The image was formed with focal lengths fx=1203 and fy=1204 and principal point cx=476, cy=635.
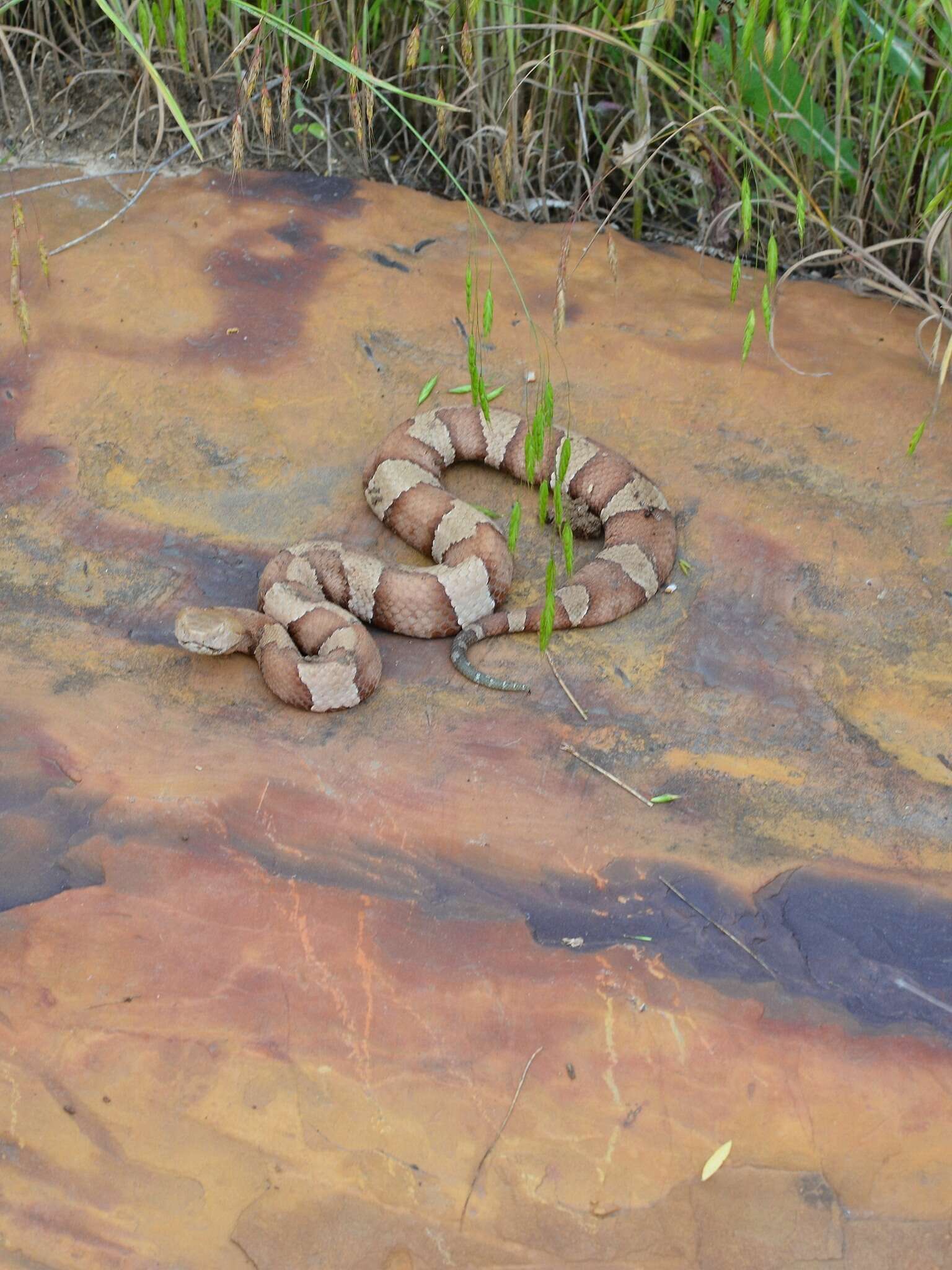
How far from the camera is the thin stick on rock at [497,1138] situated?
2.65 metres

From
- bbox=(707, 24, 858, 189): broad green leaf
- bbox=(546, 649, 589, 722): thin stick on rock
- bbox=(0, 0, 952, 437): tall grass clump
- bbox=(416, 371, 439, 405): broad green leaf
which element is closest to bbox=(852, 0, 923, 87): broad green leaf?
bbox=(0, 0, 952, 437): tall grass clump

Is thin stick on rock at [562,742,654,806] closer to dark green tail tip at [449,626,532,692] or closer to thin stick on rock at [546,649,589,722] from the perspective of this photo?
thin stick on rock at [546,649,589,722]

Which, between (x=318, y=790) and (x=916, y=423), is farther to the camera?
(x=916, y=423)

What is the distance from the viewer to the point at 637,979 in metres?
2.98

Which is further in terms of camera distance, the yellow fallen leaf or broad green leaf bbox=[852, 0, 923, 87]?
broad green leaf bbox=[852, 0, 923, 87]

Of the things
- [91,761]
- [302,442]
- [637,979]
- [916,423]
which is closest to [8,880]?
[91,761]

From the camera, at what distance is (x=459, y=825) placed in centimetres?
337

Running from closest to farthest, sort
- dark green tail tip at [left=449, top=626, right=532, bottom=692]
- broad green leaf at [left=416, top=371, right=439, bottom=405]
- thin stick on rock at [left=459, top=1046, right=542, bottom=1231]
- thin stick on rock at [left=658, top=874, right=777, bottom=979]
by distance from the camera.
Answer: thin stick on rock at [left=459, top=1046, right=542, bottom=1231] → thin stick on rock at [left=658, top=874, right=777, bottom=979] → dark green tail tip at [left=449, top=626, right=532, bottom=692] → broad green leaf at [left=416, top=371, right=439, bottom=405]

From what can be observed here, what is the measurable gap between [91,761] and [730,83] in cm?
368

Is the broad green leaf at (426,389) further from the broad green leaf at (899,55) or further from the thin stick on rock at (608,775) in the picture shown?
the broad green leaf at (899,55)

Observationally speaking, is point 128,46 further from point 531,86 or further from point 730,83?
point 730,83

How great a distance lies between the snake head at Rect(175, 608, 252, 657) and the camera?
12.5 ft

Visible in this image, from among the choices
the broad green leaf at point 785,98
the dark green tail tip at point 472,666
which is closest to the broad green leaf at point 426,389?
the dark green tail tip at point 472,666

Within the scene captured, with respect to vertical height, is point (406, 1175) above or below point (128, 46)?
below
